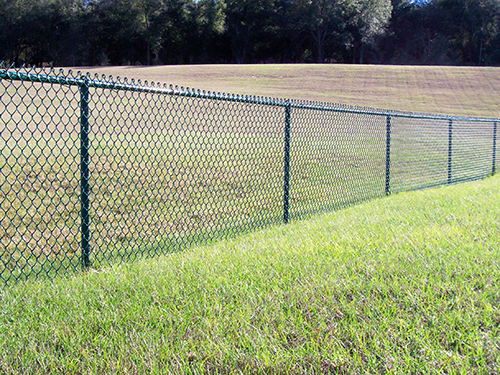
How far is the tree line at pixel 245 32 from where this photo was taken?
59.2 m

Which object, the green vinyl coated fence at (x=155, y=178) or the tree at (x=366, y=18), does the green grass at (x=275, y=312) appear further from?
the tree at (x=366, y=18)

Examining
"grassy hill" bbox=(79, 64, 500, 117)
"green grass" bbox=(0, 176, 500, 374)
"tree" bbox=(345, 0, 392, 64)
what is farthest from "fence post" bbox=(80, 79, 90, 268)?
"tree" bbox=(345, 0, 392, 64)

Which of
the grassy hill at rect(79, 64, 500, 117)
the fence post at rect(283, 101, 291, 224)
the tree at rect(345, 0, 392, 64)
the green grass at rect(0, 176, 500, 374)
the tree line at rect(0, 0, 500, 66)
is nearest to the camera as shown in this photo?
the green grass at rect(0, 176, 500, 374)

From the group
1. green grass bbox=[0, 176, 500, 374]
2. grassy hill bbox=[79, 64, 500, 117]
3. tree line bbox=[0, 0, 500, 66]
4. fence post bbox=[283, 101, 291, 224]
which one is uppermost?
tree line bbox=[0, 0, 500, 66]

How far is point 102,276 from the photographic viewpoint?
3.11m

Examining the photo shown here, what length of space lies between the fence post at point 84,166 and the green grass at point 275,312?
0.33 metres

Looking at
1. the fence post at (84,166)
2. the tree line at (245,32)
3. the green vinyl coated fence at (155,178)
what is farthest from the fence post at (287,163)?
the tree line at (245,32)

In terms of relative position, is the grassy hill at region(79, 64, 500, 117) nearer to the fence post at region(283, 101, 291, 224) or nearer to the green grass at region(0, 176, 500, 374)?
the fence post at region(283, 101, 291, 224)

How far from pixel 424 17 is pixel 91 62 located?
53.2m

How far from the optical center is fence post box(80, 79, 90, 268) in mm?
3365

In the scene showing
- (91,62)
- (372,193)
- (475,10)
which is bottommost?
(372,193)

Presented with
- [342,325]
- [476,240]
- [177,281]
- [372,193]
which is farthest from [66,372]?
[372,193]

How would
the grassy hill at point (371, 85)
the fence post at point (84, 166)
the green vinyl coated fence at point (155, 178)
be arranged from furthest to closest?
the grassy hill at point (371, 85), the green vinyl coated fence at point (155, 178), the fence post at point (84, 166)

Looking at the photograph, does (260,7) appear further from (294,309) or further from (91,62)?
(294,309)
